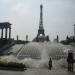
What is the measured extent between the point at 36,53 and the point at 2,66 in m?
19.5

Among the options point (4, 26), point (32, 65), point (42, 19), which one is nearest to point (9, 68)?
Result: point (32, 65)

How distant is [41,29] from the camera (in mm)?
139875

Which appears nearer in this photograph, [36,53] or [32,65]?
[32,65]

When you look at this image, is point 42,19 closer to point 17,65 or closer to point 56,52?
point 56,52

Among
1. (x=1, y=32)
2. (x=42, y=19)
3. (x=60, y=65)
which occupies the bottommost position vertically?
(x=60, y=65)

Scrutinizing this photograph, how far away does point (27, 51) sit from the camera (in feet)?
147

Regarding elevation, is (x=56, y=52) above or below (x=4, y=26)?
below

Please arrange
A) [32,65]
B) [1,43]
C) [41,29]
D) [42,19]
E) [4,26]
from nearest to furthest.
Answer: [32,65] → [1,43] → [4,26] → [41,29] → [42,19]

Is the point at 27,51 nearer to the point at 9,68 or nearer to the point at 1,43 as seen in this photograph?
the point at 9,68

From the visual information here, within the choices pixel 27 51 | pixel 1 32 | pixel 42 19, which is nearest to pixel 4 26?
pixel 1 32

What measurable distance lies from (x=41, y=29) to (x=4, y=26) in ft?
166

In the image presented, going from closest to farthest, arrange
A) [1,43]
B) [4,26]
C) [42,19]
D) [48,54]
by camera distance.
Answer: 1. [48,54]
2. [1,43]
3. [4,26]
4. [42,19]

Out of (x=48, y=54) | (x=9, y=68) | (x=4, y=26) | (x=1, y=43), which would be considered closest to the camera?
(x=9, y=68)

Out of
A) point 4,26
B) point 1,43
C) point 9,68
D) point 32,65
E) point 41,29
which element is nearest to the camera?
point 9,68
